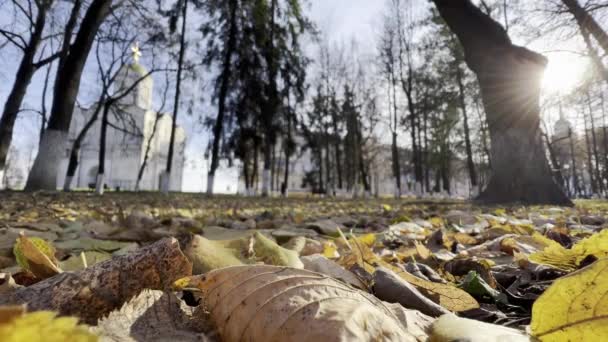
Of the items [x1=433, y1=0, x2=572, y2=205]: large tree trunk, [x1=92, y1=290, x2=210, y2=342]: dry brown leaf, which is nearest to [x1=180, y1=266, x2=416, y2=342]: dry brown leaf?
[x1=92, y1=290, x2=210, y2=342]: dry brown leaf

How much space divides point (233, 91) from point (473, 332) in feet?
69.7

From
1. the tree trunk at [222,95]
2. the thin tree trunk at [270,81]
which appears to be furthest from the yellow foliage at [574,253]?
the thin tree trunk at [270,81]

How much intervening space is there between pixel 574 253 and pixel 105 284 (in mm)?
970

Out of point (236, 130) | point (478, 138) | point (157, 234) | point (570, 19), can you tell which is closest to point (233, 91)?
point (236, 130)

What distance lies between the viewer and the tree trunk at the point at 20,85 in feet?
39.3

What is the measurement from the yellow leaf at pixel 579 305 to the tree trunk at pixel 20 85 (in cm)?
1437

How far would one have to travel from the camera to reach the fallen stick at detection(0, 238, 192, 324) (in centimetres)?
50

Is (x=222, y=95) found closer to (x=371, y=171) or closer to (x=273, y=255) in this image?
(x=273, y=255)

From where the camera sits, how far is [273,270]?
53 cm

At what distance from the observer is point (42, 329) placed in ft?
0.83

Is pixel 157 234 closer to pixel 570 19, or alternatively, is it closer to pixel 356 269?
pixel 356 269

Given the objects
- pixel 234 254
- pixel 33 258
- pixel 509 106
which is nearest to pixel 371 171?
pixel 509 106

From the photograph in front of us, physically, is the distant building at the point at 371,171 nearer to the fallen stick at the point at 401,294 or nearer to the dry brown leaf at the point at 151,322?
the fallen stick at the point at 401,294

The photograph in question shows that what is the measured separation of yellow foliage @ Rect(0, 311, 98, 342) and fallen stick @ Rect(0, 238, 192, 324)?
0.25 m
